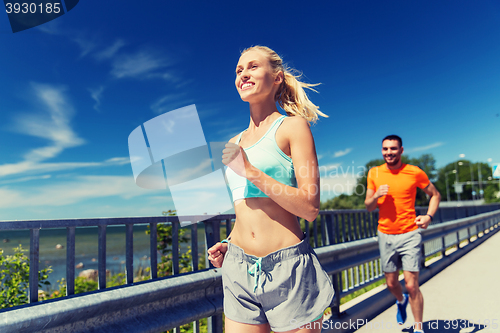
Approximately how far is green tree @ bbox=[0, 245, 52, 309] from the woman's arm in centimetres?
393

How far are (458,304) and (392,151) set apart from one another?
9.70 ft

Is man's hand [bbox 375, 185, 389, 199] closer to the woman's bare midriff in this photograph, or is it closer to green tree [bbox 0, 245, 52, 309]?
the woman's bare midriff

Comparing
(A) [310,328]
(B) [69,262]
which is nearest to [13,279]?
(B) [69,262]

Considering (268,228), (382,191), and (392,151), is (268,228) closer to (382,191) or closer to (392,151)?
(382,191)

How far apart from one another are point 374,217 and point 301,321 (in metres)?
5.60

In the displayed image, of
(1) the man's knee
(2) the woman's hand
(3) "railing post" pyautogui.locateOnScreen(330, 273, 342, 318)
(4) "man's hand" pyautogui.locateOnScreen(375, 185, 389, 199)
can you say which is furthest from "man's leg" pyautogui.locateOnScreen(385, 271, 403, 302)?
(2) the woman's hand

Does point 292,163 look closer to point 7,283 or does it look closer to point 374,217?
point 7,283

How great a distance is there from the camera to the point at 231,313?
1687mm

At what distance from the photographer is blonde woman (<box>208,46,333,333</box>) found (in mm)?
1506

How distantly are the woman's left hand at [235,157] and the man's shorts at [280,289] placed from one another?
470mm

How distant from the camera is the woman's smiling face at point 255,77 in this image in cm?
175

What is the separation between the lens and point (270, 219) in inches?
65.0

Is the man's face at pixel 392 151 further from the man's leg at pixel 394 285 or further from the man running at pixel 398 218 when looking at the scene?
the man's leg at pixel 394 285

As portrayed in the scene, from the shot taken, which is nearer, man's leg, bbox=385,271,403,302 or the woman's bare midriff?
the woman's bare midriff
